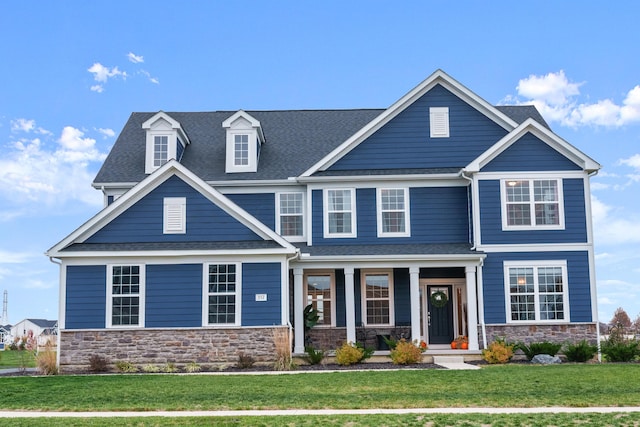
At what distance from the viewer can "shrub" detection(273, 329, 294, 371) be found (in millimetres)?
19922

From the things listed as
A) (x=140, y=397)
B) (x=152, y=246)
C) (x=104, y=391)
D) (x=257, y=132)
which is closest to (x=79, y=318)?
(x=152, y=246)

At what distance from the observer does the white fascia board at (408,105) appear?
2447 centimetres

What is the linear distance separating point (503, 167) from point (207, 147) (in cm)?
1100

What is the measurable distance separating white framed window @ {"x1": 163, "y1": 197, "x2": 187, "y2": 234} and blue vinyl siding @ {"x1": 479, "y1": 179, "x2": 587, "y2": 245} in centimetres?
926

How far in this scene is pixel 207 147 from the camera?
27516mm

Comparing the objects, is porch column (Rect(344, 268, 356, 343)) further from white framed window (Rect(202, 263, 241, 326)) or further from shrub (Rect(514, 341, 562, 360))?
shrub (Rect(514, 341, 562, 360))

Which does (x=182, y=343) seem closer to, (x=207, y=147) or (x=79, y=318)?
(x=79, y=318)

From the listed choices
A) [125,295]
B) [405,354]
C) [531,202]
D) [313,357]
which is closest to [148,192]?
[125,295]

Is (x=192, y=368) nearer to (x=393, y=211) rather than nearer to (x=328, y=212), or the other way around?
(x=328, y=212)

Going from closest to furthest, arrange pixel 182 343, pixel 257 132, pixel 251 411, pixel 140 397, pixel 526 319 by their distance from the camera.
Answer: pixel 251 411 → pixel 140 397 → pixel 182 343 → pixel 526 319 → pixel 257 132

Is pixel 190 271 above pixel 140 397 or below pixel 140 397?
above

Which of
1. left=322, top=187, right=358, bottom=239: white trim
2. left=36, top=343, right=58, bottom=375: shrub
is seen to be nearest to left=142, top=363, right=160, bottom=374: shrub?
left=36, top=343, right=58, bottom=375: shrub

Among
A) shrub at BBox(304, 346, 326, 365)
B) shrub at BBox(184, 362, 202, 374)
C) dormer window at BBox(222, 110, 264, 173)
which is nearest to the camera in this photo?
shrub at BBox(184, 362, 202, 374)

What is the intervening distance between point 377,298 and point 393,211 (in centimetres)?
297
